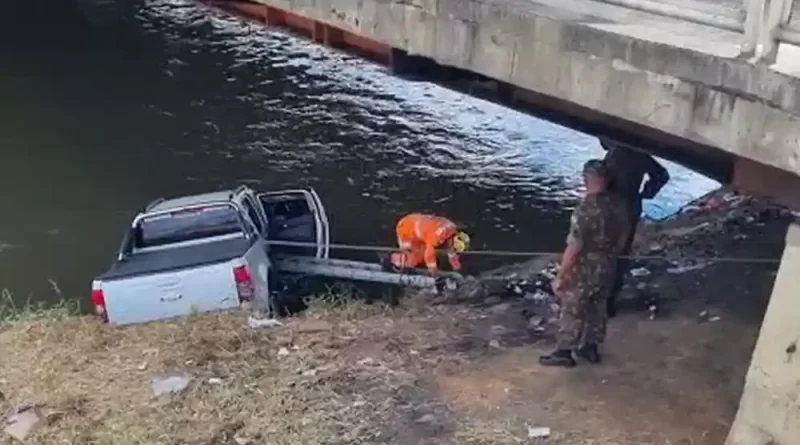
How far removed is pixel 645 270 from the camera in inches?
488

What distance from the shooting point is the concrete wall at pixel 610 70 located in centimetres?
620

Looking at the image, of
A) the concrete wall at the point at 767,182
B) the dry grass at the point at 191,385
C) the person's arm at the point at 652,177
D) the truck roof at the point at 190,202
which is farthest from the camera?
the truck roof at the point at 190,202

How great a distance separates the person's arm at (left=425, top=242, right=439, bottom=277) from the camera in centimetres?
1243

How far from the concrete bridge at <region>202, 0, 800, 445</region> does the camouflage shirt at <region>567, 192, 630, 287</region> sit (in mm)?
779

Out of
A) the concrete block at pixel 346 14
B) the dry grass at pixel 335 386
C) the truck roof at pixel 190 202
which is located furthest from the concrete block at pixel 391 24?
the truck roof at pixel 190 202

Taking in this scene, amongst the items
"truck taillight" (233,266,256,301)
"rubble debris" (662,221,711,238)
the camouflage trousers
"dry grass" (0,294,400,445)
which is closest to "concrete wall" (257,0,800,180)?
the camouflage trousers

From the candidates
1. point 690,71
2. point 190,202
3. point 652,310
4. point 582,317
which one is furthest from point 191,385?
point 690,71

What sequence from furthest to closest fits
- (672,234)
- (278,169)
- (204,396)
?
(278,169) < (672,234) < (204,396)

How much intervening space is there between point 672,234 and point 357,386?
632 centimetres

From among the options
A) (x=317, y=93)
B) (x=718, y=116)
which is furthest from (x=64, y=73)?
(x=718, y=116)

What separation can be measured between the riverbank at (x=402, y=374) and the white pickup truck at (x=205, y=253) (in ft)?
1.22

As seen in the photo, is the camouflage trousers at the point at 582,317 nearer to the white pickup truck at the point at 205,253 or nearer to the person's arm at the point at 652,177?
the person's arm at the point at 652,177

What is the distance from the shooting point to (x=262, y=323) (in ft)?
35.2

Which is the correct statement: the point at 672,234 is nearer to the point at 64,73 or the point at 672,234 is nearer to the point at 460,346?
the point at 460,346
